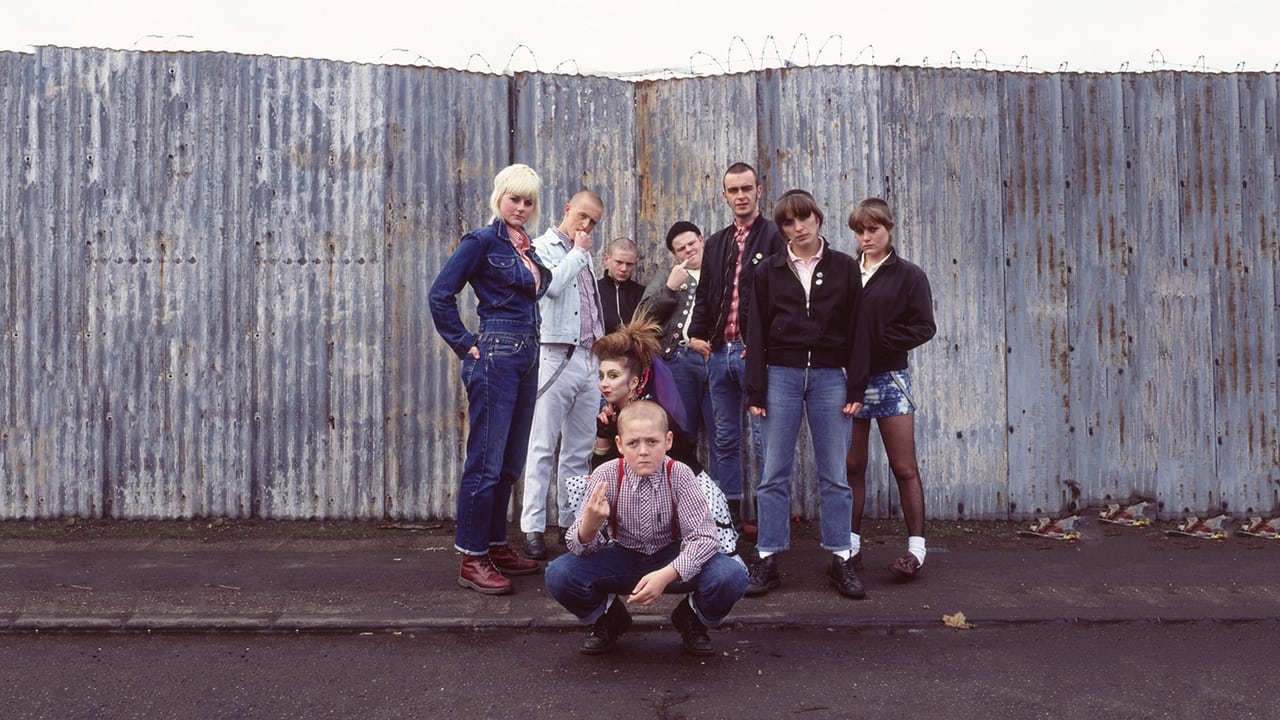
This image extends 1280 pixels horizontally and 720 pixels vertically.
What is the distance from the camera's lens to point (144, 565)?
19.8 ft

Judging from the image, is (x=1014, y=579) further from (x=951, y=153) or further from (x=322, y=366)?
(x=322, y=366)

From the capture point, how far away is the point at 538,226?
290 inches

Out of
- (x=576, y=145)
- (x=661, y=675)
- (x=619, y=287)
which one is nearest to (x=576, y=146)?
(x=576, y=145)

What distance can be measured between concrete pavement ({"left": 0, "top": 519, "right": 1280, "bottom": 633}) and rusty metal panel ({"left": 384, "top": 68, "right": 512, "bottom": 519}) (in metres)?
0.46

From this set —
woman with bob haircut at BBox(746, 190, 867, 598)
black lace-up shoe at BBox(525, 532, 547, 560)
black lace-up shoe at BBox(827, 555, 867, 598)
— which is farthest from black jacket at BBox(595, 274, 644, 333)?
black lace-up shoe at BBox(827, 555, 867, 598)

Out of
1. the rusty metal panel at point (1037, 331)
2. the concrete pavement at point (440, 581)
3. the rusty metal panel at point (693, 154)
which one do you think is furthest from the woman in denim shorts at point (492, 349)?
the rusty metal panel at point (1037, 331)

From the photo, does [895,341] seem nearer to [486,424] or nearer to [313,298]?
[486,424]

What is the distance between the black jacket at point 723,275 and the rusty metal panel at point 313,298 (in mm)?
2471

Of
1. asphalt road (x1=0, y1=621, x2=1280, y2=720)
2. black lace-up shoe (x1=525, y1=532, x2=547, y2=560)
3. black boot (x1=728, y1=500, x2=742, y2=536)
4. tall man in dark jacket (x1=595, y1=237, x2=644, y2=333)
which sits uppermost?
tall man in dark jacket (x1=595, y1=237, x2=644, y2=333)

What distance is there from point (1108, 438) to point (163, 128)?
23.6 feet

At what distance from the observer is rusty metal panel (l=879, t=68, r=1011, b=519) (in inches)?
291

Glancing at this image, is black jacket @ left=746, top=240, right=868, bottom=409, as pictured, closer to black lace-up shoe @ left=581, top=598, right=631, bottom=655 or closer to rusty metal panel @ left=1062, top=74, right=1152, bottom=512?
black lace-up shoe @ left=581, top=598, right=631, bottom=655

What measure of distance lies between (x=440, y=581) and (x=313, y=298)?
268 cm

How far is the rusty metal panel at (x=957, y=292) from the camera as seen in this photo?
7.38 m
